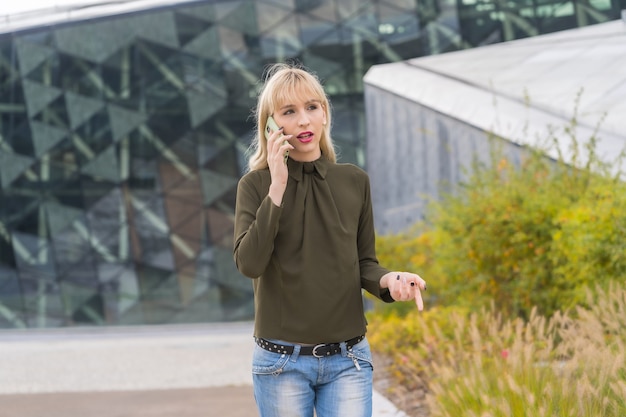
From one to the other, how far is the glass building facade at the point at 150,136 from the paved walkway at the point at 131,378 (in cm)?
679

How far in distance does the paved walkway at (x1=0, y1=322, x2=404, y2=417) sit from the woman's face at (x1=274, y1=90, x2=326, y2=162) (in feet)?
12.4

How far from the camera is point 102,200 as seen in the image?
24.1 meters

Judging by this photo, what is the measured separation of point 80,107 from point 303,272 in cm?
2156

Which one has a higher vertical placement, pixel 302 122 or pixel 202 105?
pixel 302 122

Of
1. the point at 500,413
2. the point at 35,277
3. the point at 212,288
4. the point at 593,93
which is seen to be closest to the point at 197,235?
the point at 212,288

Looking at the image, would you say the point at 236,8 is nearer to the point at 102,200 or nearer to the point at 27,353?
the point at 102,200

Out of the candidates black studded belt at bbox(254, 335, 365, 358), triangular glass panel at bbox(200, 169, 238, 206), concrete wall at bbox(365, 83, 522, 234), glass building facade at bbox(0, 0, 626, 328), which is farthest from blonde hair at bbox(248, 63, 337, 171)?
triangular glass panel at bbox(200, 169, 238, 206)

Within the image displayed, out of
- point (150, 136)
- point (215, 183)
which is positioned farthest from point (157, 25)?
point (215, 183)

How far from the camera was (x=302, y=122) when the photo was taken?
3.39 m

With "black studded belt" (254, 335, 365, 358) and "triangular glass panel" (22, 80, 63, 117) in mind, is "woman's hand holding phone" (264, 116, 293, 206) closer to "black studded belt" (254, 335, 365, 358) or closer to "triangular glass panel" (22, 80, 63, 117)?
"black studded belt" (254, 335, 365, 358)

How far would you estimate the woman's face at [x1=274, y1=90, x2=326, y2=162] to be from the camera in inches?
134

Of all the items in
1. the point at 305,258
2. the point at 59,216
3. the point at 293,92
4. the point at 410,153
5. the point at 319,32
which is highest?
the point at 293,92

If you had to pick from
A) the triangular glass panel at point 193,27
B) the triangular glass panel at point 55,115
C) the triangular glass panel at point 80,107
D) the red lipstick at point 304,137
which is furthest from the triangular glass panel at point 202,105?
the red lipstick at point 304,137

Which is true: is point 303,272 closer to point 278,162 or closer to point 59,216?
point 278,162
